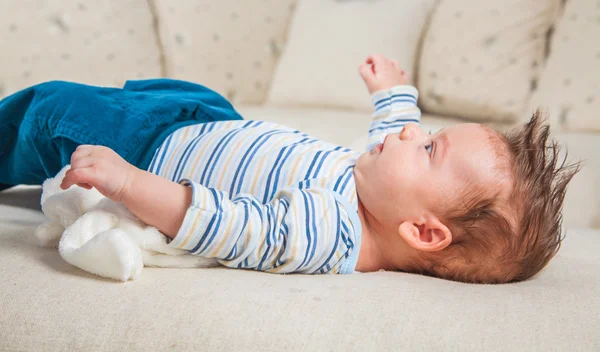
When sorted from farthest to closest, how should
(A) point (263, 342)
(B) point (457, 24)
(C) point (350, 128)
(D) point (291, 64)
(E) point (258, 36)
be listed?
1. (E) point (258, 36)
2. (D) point (291, 64)
3. (B) point (457, 24)
4. (C) point (350, 128)
5. (A) point (263, 342)

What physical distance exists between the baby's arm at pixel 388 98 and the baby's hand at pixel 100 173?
1.82ft

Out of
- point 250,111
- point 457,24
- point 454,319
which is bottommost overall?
point 250,111

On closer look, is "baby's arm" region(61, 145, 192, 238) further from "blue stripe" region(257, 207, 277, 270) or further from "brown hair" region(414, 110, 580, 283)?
"brown hair" region(414, 110, 580, 283)

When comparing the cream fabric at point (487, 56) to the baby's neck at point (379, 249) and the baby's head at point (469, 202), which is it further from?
the baby's neck at point (379, 249)

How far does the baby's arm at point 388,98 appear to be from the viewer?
125cm

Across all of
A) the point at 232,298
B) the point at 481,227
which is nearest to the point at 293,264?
the point at 232,298

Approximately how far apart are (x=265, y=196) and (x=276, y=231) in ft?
0.49

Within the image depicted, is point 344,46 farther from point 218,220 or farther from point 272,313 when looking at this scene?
point 272,313

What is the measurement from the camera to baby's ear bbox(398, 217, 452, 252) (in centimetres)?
88

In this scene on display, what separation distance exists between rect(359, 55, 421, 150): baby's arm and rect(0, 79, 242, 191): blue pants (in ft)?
1.13

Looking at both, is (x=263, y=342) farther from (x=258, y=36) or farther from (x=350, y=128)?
(x=258, y=36)

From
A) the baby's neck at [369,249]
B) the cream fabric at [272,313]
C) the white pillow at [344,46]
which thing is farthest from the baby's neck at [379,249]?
the white pillow at [344,46]

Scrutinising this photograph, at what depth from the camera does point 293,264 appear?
86 centimetres

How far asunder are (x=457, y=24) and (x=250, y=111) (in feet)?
2.47
